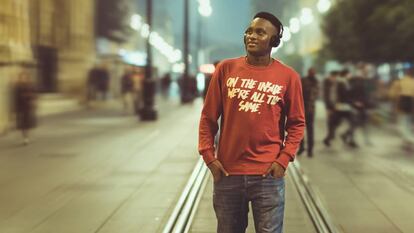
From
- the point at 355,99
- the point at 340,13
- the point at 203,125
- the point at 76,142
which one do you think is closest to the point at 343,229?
the point at 203,125

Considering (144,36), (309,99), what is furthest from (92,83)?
(144,36)

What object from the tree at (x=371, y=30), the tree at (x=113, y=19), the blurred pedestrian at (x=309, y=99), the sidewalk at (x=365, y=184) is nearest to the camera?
the sidewalk at (x=365, y=184)

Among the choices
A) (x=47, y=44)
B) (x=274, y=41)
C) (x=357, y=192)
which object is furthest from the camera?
(x=47, y=44)

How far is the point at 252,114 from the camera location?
370 centimetres

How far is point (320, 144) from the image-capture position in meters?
15.8

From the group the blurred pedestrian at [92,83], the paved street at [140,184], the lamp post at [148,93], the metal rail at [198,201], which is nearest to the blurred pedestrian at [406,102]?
the paved street at [140,184]

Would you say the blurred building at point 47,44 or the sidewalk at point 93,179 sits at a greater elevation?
the blurred building at point 47,44

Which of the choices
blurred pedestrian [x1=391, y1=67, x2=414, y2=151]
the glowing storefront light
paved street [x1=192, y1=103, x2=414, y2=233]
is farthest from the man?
the glowing storefront light

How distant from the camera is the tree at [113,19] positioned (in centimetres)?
3788

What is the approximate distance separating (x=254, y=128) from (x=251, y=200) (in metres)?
0.41

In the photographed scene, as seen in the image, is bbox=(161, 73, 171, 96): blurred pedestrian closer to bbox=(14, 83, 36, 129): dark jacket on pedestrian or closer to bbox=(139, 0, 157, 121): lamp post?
bbox=(139, 0, 157, 121): lamp post

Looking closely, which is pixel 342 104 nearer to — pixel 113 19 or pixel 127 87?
pixel 127 87

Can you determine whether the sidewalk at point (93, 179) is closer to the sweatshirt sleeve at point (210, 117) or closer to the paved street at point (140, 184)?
the paved street at point (140, 184)

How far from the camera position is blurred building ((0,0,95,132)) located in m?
17.6
